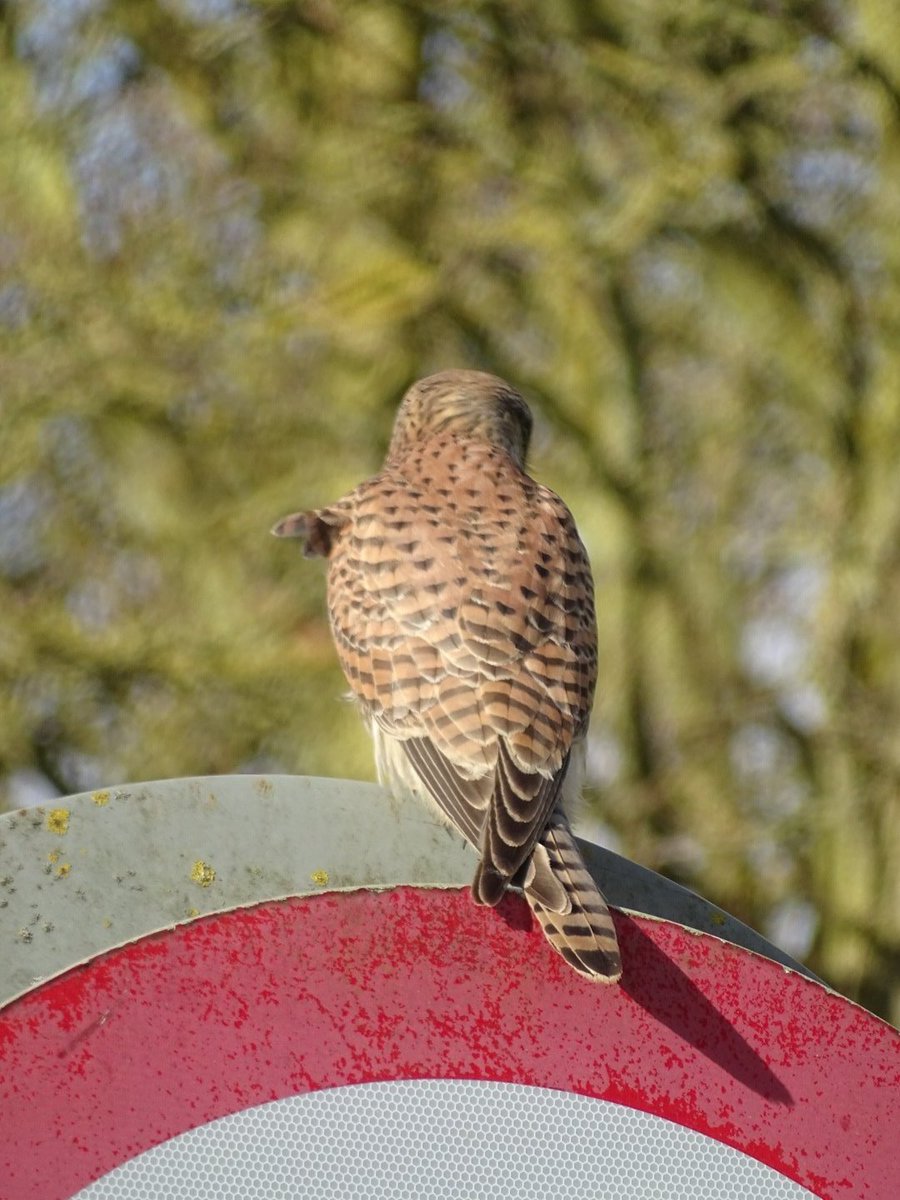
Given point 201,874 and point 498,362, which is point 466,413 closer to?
point 201,874

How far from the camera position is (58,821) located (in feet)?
7.97

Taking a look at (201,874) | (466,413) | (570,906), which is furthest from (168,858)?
(466,413)

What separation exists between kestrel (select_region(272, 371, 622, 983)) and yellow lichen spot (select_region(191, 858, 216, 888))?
15.3 inches

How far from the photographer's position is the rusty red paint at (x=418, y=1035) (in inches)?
65.1

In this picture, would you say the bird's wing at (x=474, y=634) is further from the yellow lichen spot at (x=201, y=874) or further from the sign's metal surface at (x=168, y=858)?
the yellow lichen spot at (x=201, y=874)

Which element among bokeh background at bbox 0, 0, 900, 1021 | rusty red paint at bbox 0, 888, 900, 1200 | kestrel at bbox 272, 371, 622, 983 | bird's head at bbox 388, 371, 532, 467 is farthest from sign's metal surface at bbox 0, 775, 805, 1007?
bokeh background at bbox 0, 0, 900, 1021

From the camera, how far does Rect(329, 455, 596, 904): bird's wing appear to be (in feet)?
9.15

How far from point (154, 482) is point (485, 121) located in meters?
1.87

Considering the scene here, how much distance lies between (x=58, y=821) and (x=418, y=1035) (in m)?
0.83

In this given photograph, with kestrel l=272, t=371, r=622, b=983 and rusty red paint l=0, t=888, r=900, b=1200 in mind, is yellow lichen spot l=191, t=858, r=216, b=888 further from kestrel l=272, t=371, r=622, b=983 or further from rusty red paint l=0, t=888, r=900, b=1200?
rusty red paint l=0, t=888, r=900, b=1200

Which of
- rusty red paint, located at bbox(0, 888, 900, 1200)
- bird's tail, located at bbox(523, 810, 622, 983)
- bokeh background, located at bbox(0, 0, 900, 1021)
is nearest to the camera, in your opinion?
rusty red paint, located at bbox(0, 888, 900, 1200)

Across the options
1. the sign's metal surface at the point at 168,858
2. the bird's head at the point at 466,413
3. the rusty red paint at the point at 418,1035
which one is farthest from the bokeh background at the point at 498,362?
the rusty red paint at the point at 418,1035

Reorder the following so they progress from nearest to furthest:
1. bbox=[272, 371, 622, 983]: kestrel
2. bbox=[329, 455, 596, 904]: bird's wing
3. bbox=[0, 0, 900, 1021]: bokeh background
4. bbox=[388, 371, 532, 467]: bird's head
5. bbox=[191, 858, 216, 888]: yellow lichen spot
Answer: bbox=[191, 858, 216, 888]: yellow lichen spot → bbox=[272, 371, 622, 983]: kestrel → bbox=[329, 455, 596, 904]: bird's wing → bbox=[388, 371, 532, 467]: bird's head → bbox=[0, 0, 900, 1021]: bokeh background

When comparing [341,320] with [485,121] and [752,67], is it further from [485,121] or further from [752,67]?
[752,67]
